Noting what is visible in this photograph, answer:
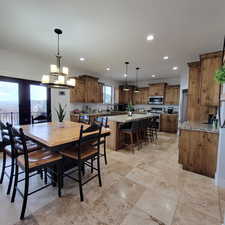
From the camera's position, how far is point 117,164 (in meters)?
2.81

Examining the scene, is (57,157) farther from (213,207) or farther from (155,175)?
(213,207)

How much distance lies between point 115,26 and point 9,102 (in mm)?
3577

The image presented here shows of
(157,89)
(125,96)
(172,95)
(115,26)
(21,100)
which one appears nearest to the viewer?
(115,26)

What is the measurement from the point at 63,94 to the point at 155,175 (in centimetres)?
415

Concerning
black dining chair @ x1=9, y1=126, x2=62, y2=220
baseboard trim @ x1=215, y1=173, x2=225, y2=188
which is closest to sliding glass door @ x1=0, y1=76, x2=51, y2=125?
black dining chair @ x1=9, y1=126, x2=62, y2=220

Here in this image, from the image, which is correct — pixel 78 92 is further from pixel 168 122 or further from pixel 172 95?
pixel 172 95

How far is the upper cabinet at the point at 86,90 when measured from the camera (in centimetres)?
509

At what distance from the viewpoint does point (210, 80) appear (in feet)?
9.27

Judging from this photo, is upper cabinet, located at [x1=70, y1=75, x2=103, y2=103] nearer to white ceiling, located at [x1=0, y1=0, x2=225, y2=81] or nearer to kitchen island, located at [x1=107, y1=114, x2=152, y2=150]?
white ceiling, located at [x1=0, y1=0, x2=225, y2=81]

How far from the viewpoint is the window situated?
285 inches

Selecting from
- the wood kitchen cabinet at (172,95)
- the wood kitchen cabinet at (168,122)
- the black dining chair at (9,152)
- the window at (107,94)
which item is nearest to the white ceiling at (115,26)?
the black dining chair at (9,152)

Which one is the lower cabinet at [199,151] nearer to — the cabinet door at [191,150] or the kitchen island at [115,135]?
the cabinet door at [191,150]

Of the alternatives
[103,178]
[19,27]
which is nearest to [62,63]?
[19,27]

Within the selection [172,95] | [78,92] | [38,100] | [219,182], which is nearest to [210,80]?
[219,182]
